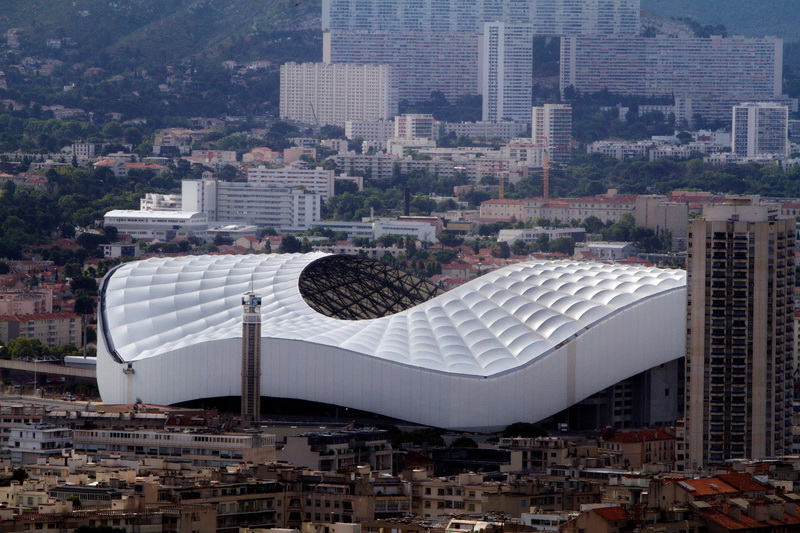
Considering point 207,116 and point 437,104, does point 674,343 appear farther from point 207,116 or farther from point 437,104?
point 437,104

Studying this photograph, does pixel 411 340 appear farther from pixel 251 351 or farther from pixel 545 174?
pixel 545 174

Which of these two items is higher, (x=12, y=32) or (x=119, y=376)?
(x=12, y=32)

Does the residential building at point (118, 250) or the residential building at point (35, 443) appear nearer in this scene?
the residential building at point (35, 443)

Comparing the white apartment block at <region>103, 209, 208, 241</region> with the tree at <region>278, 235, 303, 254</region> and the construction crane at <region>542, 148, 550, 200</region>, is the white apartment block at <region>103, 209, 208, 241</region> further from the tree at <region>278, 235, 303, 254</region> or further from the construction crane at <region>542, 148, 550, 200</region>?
the construction crane at <region>542, 148, 550, 200</region>

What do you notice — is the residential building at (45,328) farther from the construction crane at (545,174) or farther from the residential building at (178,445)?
the construction crane at (545,174)

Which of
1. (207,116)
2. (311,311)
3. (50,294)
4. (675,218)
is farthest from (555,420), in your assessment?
(207,116)

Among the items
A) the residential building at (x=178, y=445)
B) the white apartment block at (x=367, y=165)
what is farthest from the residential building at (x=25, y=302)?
the white apartment block at (x=367, y=165)

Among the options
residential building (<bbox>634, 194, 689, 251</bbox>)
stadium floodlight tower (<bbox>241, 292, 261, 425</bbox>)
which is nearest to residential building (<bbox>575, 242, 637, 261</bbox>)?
residential building (<bbox>634, 194, 689, 251</bbox>)
